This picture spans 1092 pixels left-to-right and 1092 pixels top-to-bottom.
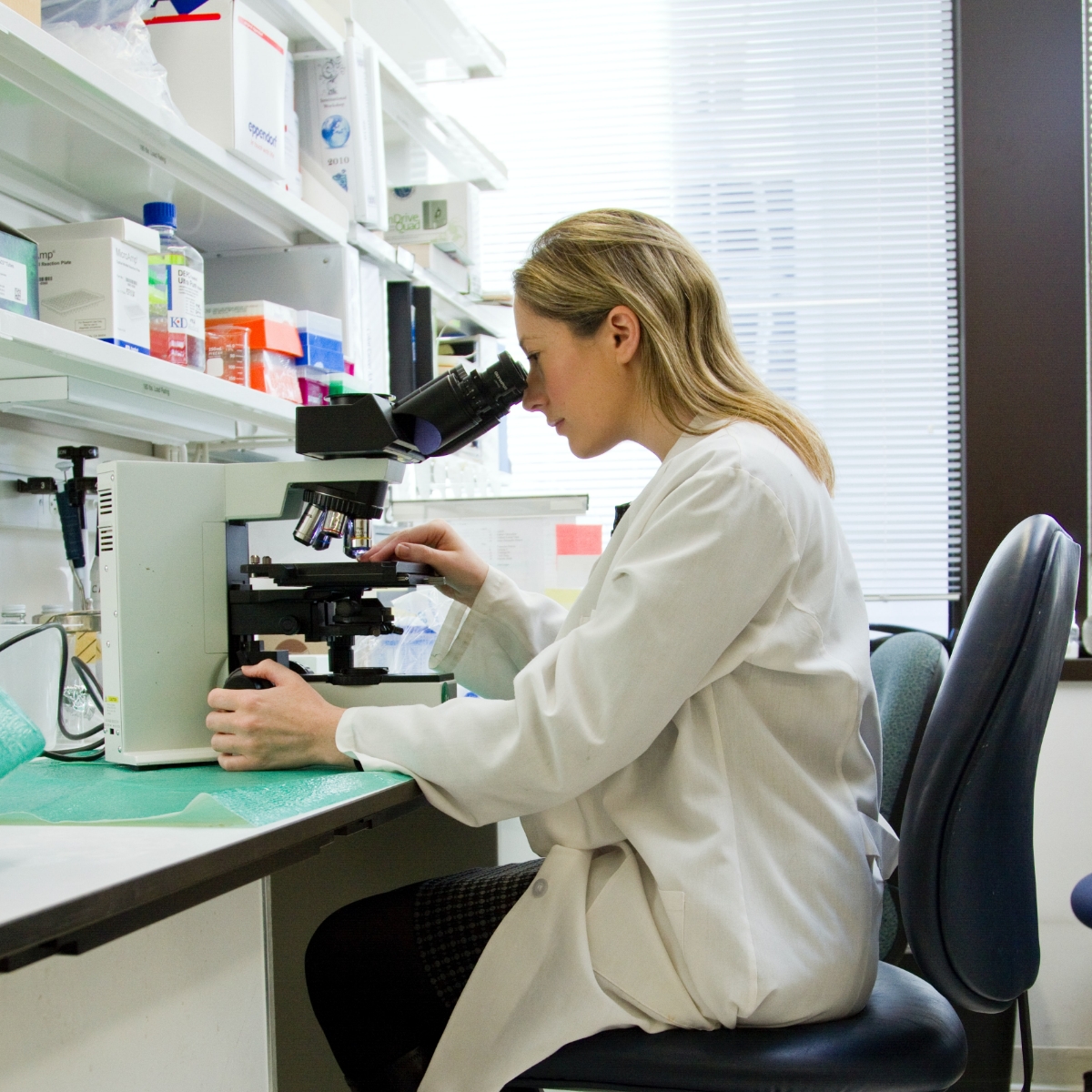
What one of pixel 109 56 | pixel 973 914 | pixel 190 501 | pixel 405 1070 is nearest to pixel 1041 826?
pixel 973 914

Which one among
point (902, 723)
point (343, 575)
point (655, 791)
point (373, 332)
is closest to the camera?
point (655, 791)

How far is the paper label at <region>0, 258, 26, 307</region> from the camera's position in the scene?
1.12 meters

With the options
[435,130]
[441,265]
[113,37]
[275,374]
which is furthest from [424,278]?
[113,37]

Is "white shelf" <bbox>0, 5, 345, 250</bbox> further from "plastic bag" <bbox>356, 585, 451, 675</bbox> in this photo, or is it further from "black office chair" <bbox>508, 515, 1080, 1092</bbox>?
"black office chair" <bbox>508, 515, 1080, 1092</bbox>

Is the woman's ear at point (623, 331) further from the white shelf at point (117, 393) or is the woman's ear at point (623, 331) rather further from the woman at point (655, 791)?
the white shelf at point (117, 393)

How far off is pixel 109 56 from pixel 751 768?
3.67 feet

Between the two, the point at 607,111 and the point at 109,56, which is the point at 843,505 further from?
the point at 109,56

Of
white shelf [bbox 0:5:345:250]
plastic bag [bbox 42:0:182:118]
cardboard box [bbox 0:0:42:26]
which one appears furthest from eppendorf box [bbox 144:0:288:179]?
cardboard box [bbox 0:0:42:26]

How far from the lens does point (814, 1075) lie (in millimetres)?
887

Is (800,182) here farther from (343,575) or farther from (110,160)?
(343,575)

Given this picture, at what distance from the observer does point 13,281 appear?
3.73 ft

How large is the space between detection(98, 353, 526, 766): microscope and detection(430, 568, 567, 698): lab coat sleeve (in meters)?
0.24

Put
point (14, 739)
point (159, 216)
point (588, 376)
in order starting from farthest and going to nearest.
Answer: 1. point (159, 216)
2. point (588, 376)
3. point (14, 739)

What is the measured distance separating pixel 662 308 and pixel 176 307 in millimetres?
682
